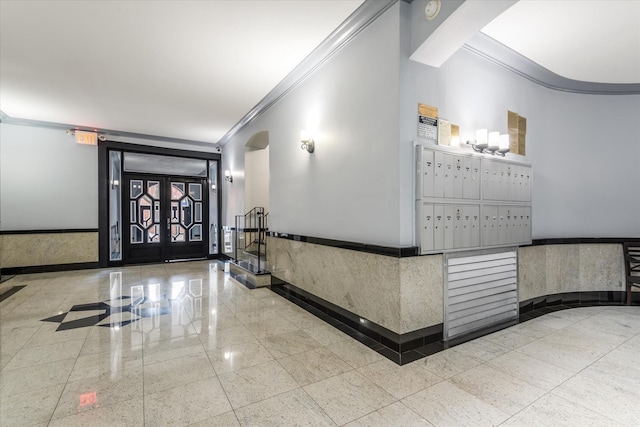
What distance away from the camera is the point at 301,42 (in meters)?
3.41

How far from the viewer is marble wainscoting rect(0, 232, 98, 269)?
6.03 metres

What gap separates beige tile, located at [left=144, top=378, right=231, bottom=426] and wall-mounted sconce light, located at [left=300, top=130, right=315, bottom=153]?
2.78 metres

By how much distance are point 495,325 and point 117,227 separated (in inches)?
319

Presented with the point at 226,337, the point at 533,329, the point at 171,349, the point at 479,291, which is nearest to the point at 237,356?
→ the point at 226,337

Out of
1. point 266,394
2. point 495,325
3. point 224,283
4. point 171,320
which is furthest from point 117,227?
point 495,325

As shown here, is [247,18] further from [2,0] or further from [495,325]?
[495,325]

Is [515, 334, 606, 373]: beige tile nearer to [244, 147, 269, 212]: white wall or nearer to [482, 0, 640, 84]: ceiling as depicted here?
[482, 0, 640, 84]: ceiling

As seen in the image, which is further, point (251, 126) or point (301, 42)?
point (251, 126)

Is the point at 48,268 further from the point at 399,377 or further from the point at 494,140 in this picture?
the point at 494,140

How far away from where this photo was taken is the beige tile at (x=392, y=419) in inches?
67.1

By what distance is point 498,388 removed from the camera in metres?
2.06

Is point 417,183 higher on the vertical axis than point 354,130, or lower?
lower

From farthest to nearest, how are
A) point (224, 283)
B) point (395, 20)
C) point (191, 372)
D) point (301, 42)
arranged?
point (224, 283) < point (301, 42) < point (395, 20) < point (191, 372)

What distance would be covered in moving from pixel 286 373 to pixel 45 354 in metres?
2.17
